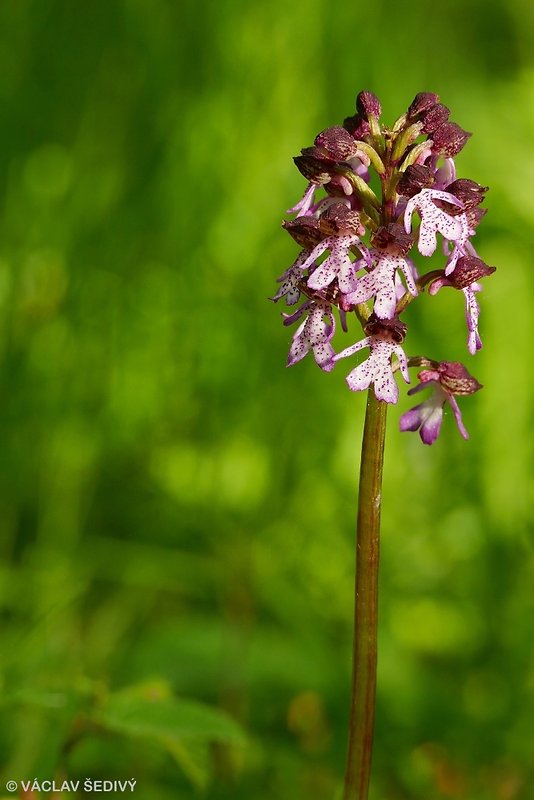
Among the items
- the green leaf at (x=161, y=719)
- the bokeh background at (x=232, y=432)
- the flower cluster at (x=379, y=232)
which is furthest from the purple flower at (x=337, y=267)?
the bokeh background at (x=232, y=432)

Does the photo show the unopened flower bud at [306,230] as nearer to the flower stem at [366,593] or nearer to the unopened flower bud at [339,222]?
the unopened flower bud at [339,222]

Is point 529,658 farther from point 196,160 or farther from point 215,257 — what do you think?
point 196,160

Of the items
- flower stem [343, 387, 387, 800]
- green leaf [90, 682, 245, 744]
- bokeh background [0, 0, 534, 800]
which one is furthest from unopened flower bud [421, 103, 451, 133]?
bokeh background [0, 0, 534, 800]

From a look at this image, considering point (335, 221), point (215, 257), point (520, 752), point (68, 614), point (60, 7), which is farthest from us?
point (60, 7)

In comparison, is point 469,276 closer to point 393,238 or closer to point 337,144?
point 393,238

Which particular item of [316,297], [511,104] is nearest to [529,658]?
[316,297]

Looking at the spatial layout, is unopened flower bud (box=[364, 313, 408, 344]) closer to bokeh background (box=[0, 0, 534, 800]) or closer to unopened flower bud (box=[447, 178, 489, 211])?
unopened flower bud (box=[447, 178, 489, 211])

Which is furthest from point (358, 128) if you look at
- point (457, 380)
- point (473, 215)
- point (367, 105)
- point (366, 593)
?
point (366, 593)
